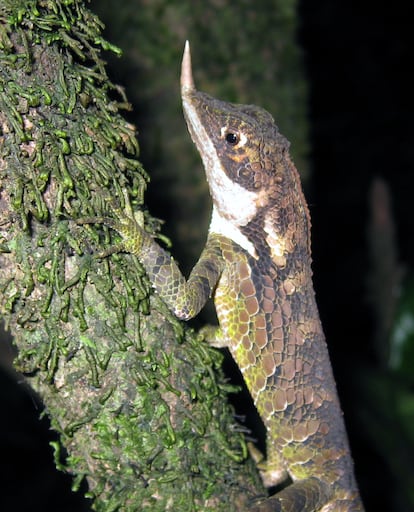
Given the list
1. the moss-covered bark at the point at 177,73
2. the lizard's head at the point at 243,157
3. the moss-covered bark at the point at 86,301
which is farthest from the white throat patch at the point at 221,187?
the moss-covered bark at the point at 177,73

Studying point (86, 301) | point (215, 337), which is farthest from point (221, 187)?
point (86, 301)

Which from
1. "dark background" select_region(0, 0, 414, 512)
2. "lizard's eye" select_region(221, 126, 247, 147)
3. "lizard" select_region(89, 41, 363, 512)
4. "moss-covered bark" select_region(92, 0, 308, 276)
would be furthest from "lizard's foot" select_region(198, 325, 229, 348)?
"dark background" select_region(0, 0, 414, 512)

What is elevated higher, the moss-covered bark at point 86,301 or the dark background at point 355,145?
the dark background at point 355,145

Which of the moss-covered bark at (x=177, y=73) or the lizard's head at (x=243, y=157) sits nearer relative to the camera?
the lizard's head at (x=243, y=157)

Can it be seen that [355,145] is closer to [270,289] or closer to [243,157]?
[243,157]

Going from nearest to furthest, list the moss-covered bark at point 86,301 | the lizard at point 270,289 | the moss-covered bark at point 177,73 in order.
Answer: the moss-covered bark at point 86,301 → the lizard at point 270,289 → the moss-covered bark at point 177,73

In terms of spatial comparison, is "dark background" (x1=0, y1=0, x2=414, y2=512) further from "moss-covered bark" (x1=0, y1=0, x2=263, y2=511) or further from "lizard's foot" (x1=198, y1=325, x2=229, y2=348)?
"moss-covered bark" (x1=0, y1=0, x2=263, y2=511)

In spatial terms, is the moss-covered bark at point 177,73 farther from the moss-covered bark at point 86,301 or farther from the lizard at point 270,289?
the moss-covered bark at point 86,301
